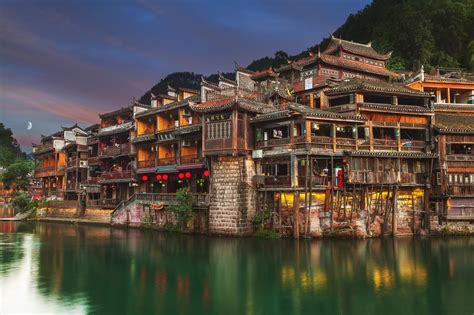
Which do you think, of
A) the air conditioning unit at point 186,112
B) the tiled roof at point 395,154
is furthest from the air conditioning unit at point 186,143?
the tiled roof at point 395,154

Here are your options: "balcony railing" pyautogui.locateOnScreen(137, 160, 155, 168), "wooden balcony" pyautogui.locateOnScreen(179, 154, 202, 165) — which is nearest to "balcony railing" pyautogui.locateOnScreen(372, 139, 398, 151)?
"wooden balcony" pyautogui.locateOnScreen(179, 154, 202, 165)

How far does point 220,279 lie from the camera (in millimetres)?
18734

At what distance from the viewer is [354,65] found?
130 feet

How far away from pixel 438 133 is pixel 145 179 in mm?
25386

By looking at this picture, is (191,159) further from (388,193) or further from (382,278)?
(382,278)

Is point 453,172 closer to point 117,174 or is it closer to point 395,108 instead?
point 395,108

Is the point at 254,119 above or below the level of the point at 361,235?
above

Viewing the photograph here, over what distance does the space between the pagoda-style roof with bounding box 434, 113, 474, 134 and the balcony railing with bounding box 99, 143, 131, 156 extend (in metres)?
28.0

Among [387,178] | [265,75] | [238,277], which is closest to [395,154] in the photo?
[387,178]

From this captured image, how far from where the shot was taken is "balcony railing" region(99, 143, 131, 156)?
42375 millimetres

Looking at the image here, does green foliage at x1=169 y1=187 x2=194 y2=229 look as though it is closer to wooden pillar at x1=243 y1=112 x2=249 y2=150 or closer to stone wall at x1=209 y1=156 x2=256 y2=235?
stone wall at x1=209 y1=156 x2=256 y2=235

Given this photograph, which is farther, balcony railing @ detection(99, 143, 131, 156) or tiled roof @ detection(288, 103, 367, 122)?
balcony railing @ detection(99, 143, 131, 156)

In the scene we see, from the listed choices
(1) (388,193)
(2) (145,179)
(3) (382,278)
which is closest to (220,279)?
(3) (382,278)

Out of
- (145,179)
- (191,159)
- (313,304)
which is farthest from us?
(145,179)
